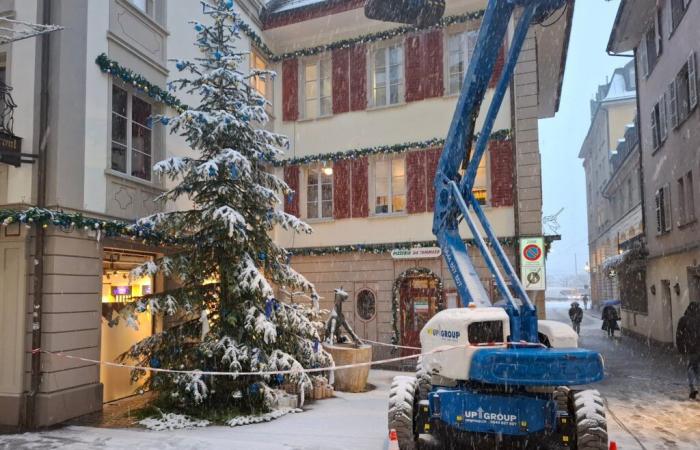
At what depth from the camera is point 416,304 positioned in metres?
16.4

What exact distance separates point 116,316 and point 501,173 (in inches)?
386

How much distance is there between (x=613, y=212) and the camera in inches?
1806

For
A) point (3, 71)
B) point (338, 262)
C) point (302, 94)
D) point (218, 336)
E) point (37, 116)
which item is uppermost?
point (302, 94)

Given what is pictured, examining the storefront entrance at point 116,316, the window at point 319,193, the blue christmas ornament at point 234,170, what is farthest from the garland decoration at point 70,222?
the window at point 319,193

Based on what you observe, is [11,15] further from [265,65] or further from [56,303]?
[265,65]

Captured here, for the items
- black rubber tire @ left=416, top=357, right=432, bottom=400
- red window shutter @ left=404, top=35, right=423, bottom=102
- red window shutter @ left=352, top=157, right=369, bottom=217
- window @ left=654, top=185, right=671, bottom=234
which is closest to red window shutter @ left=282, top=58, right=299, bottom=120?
red window shutter @ left=352, top=157, right=369, bottom=217

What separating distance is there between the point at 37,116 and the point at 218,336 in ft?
15.5

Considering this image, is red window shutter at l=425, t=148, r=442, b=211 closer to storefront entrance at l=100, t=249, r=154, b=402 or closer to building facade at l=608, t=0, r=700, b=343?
storefront entrance at l=100, t=249, r=154, b=402

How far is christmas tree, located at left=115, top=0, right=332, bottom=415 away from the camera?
9812mm

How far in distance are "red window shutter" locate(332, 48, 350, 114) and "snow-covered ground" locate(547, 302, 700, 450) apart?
32.9 ft

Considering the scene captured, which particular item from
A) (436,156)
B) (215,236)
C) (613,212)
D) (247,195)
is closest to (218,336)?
(215,236)

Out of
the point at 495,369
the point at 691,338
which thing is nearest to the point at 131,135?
the point at 495,369

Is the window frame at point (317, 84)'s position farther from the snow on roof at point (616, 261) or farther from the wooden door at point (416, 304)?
the snow on roof at point (616, 261)

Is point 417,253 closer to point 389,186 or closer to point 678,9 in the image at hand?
point 389,186
